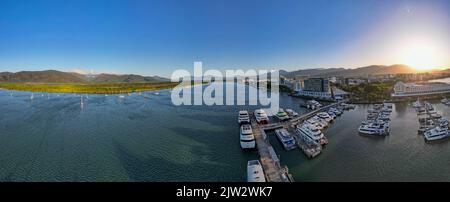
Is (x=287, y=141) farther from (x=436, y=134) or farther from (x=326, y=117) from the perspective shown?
(x=436, y=134)

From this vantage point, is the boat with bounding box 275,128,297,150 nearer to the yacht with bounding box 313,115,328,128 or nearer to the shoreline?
the yacht with bounding box 313,115,328,128

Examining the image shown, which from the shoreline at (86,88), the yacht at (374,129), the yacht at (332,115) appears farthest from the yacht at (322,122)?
the shoreline at (86,88)

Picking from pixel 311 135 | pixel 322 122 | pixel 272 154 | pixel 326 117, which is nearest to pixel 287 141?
pixel 311 135

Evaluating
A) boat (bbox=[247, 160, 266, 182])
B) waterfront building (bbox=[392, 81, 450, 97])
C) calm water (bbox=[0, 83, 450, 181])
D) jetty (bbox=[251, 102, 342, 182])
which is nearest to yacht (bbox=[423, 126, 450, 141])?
calm water (bbox=[0, 83, 450, 181])
